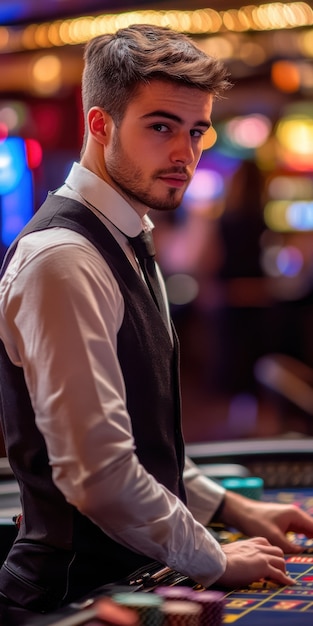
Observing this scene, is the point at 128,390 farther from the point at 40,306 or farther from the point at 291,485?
the point at 291,485

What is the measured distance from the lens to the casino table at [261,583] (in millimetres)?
1601

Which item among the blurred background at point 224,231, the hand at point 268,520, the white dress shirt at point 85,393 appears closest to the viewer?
the white dress shirt at point 85,393

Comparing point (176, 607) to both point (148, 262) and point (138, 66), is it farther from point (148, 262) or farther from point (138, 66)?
point (138, 66)

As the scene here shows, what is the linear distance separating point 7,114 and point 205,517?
26.9 feet

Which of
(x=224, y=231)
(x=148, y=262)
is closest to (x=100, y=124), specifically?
(x=148, y=262)

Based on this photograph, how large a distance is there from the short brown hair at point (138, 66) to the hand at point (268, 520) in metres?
0.82

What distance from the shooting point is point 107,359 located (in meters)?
1.64

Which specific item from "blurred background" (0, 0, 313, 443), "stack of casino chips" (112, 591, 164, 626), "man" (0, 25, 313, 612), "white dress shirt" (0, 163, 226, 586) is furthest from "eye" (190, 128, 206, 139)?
"blurred background" (0, 0, 313, 443)

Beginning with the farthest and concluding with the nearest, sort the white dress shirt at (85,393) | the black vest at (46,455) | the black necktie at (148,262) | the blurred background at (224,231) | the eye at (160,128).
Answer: the blurred background at (224,231) < the black necktie at (148,262) < the eye at (160,128) < the black vest at (46,455) < the white dress shirt at (85,393)

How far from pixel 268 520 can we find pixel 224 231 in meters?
7.61

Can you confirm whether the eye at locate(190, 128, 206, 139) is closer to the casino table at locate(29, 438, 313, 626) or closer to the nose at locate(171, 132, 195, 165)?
the nose at locate(171, 132, 195, 165)

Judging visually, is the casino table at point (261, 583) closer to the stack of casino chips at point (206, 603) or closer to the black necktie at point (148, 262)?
the stack of casino chips at point (206, 603)

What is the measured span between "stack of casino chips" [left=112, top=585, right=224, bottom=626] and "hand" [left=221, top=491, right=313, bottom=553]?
580 millimetres

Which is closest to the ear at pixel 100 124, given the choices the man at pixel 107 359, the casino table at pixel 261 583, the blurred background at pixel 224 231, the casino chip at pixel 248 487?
the man at pixel 107 359
